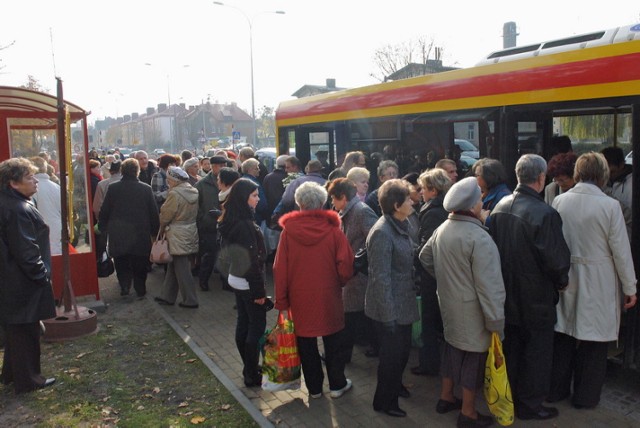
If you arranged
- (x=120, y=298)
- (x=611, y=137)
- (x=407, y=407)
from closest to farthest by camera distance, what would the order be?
(x=407, y=407)
(x=611, y=137)
(x=120, y=298)

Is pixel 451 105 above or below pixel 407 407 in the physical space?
above

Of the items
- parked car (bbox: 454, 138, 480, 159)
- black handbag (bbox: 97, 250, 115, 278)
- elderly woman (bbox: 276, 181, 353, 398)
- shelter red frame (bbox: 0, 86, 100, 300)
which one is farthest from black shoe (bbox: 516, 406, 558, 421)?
black handbag (bbox: 97, 250, 115, 278)

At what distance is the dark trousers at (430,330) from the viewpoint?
15.0 ft

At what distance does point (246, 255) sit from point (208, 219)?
133 inches

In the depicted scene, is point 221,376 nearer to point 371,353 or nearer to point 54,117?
point 371,353

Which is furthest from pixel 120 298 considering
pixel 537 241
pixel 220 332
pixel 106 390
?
pixel 537 241

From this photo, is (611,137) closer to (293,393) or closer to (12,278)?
(293,393)

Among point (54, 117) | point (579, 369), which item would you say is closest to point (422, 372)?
point (579, 369)

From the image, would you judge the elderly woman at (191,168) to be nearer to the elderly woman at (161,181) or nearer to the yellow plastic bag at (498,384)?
the elderly woman at (161,181)

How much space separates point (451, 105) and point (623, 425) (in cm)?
391

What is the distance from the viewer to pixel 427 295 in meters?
4.63

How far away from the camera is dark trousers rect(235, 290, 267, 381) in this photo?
4.87m

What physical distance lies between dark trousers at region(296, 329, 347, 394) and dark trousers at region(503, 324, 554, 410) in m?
1.32

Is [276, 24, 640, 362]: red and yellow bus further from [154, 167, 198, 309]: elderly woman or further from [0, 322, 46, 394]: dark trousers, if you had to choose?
[0, 322, 46, 394]: dark trousers
